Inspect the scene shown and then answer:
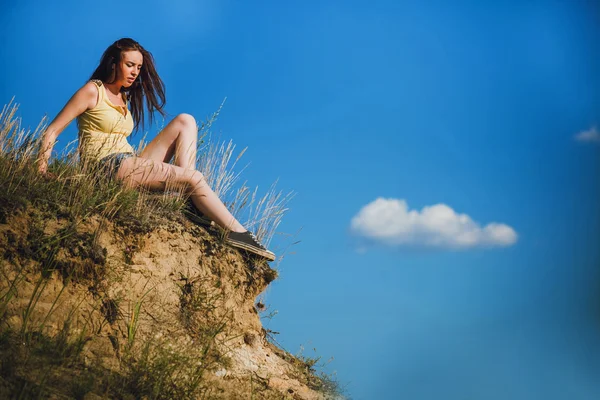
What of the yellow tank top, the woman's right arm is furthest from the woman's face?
the woman's right arm

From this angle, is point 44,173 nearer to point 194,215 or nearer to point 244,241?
point 194,215

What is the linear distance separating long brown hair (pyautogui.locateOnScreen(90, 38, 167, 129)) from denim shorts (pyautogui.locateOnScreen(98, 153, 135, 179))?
90 centimetres

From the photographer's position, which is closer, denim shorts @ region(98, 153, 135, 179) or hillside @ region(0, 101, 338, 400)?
hillside @ region(0, 101, 338, 400)

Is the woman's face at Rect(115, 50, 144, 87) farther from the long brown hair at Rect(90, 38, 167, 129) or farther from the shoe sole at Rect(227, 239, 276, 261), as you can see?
the shoe sole at Rect(227, 239, 276, 261)

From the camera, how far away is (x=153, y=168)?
504 cm

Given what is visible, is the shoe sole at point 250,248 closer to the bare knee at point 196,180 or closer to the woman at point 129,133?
the woman at point 129,133

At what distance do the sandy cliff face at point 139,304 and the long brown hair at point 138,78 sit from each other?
5.73 ft

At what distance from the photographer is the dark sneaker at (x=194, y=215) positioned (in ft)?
17.2

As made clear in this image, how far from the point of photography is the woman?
16.5ft

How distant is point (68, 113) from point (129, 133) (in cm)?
75

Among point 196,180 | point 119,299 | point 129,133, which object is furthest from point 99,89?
point 119,299

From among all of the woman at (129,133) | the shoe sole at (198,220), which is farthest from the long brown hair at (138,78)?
the shoe sole at (198,220)

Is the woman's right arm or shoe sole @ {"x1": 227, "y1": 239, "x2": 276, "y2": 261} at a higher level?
the woman's right arm

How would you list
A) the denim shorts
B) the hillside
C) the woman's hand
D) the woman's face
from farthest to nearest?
the woman's face < the denim shorts < the woman's hand < the hillside
